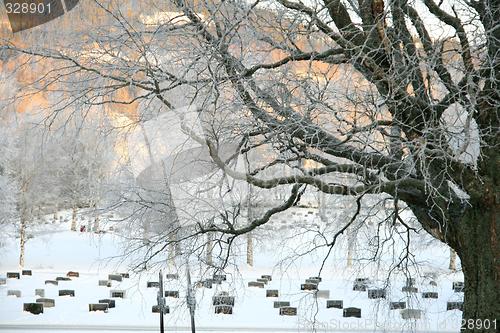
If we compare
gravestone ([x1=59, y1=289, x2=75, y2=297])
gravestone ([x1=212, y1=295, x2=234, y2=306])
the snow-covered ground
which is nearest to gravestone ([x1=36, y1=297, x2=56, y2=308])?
the snow-covered ground

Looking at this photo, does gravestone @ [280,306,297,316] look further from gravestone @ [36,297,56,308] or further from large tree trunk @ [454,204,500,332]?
large tree trunk @ [454,204,500,332]

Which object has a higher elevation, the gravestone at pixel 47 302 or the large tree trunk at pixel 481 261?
the large tree trunk at pixel 481 261

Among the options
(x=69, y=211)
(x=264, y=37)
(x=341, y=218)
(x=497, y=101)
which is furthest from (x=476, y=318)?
(x=69, y=211)

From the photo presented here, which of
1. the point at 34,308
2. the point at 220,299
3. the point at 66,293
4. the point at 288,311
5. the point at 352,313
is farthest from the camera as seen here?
the point at 66,293

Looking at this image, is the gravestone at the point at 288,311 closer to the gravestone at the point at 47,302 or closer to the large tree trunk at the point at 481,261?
the gravestone at the point at 47,302

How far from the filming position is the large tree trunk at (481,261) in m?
4.76

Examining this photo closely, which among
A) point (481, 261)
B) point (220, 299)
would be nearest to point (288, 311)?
point (220, 299)

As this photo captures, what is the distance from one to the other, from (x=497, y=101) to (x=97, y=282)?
16637mm

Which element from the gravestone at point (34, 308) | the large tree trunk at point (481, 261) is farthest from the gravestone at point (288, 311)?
the large tree trunk at point (481, 261)

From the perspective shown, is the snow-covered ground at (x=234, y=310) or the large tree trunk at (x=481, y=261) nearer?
the large tree trunk at (x=481, y=261)

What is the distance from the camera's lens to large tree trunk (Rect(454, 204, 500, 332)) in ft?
15.6

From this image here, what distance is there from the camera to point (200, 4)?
501cm

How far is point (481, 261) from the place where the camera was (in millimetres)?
4828

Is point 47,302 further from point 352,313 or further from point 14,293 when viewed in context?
point 352,313
